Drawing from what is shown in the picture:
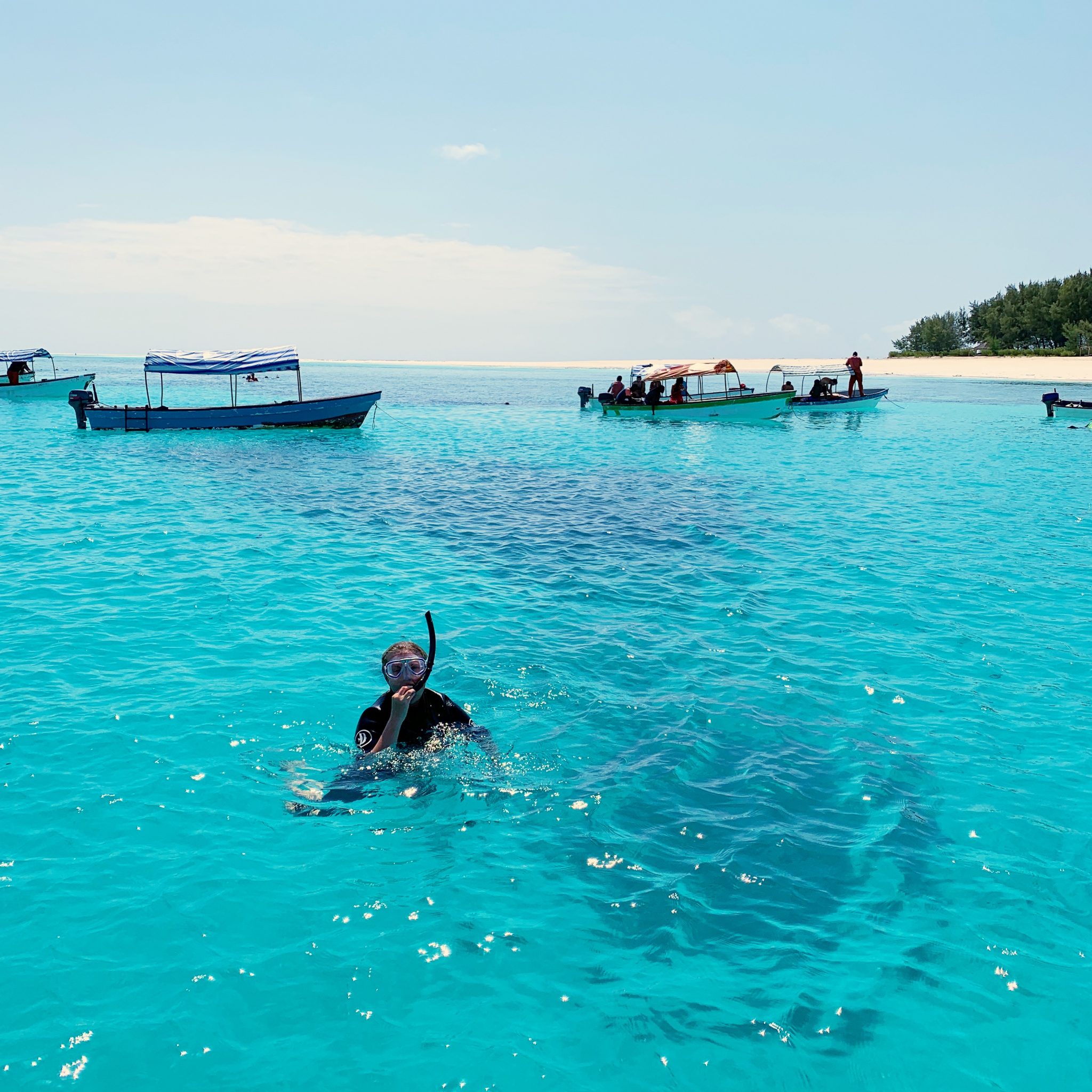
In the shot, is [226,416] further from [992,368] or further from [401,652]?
[992,368]

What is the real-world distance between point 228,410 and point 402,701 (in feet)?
112

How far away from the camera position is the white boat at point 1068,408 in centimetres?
4179

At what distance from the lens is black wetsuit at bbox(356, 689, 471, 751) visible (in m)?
6.54

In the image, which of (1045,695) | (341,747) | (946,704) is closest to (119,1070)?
(341,747)

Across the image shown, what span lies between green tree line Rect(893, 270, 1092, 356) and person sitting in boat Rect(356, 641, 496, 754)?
101250 millimetres

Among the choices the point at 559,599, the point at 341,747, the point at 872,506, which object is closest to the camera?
the point at 341,747

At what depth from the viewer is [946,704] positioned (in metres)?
8.58

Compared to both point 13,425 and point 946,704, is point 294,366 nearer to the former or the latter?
point 13,425

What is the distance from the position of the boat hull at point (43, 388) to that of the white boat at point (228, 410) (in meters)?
17.3

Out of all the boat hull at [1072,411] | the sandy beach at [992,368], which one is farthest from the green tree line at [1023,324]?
the boat hull at [1072,411]

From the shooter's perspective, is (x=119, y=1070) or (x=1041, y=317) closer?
(x=119, y=1070)

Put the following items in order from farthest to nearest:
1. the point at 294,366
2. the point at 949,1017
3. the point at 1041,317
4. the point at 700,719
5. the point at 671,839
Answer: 1. the point at 1041,317
2. the point at 294,366
3. the point at 700,719
4. the point at 671,839
5. the point at 949,1017

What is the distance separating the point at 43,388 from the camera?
53781 millimetres

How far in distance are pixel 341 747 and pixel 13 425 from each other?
43.3 metres
